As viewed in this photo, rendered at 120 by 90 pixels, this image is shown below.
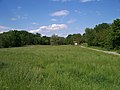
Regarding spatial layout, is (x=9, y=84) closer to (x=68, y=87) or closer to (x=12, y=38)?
(x=68, y=87)

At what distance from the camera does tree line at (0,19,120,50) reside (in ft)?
200

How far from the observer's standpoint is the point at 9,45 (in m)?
110

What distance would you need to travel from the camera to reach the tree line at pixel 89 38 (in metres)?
60.9

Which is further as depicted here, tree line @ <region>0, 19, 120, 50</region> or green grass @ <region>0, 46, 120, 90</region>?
tree line @ <region>0, 19, 120, 50</region>

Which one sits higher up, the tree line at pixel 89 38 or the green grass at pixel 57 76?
the tree line at pixel 89 38

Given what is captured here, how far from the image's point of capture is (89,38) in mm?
107812

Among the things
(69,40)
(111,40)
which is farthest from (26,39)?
(111,40)

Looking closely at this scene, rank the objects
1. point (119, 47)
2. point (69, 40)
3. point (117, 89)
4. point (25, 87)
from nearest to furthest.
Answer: point (25, 87) → point (117, 89) → point (119, 47) → point (69, 40)

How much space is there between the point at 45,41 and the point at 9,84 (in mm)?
158294

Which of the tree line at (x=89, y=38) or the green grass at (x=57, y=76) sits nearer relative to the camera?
the green grass at (x=57, y=76)

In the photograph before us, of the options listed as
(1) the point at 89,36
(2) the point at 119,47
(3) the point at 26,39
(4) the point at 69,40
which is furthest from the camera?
(4) the point at 69,40

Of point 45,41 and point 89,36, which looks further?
point 45,41

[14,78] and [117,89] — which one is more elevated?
[14,78]

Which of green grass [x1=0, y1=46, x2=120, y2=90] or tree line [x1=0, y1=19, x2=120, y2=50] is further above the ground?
tree line [x1=0, y1=19, x2=120, y2=50]
